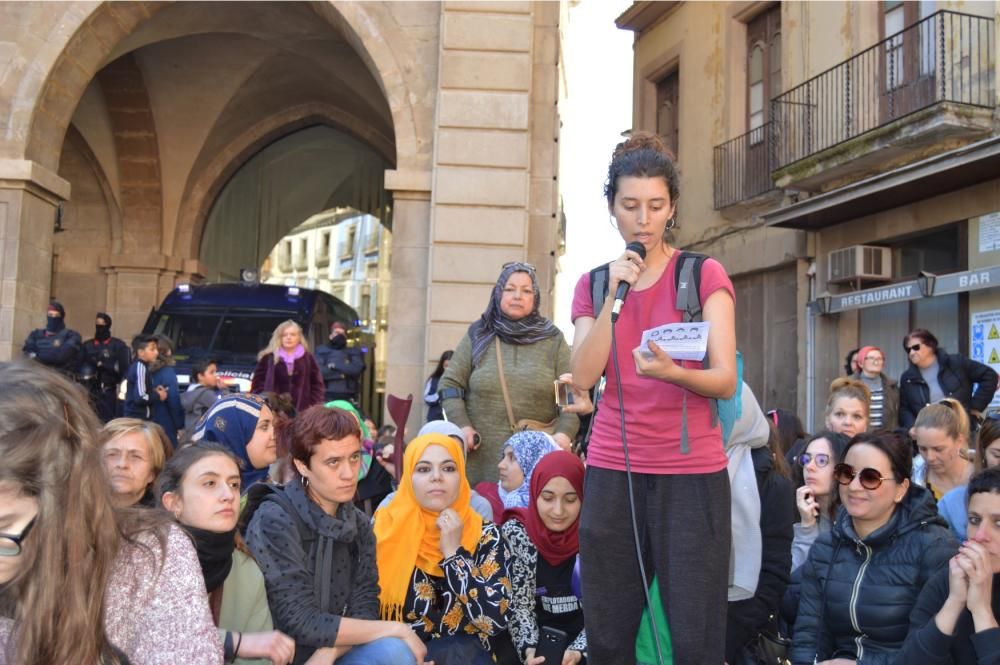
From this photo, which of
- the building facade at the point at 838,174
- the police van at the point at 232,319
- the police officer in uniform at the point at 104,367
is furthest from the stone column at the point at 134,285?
the building facade at the point at 838,174

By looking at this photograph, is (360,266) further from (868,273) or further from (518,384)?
(518,384)

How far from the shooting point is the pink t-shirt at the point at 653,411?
281 cm

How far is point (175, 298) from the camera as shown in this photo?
516 inches

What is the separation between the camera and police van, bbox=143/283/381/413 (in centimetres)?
1227

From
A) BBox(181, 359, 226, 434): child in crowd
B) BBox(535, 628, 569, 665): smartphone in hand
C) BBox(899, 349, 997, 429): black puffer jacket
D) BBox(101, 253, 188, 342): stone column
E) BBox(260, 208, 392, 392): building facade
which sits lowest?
BBox(535, 628, 569, 665): smartphone in hand

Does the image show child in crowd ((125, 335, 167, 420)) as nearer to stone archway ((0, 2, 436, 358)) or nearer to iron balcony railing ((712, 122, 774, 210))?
stone archway ((0, 2, 436, 358))

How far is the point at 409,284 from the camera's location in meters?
11.8

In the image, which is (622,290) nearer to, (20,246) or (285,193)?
(20,246)

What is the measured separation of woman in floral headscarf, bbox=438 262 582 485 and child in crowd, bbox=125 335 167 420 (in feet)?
18.0

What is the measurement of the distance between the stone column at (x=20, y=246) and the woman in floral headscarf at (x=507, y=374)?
7.64 m

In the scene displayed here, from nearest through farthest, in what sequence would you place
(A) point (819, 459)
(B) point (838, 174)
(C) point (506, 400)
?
(A) point (819, 459)
(C) point (506, 400)
(B) point (838, 174)

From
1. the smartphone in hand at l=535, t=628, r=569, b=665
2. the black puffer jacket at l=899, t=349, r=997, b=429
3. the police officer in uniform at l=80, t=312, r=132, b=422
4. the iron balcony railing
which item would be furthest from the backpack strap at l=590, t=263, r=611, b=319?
the iron balcony railing

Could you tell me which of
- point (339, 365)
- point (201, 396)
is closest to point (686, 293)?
point (201, 396)

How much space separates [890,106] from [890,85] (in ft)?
0.98
